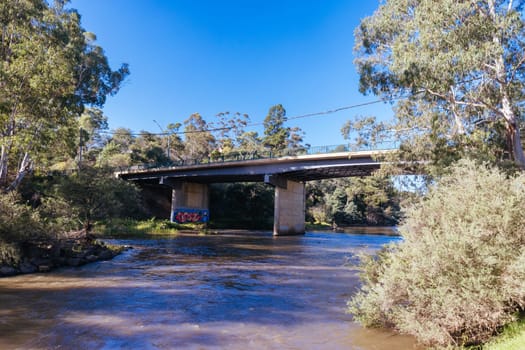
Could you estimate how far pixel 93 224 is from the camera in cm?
1941

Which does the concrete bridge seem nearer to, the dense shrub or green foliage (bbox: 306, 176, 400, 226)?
green foliage (bbox: 306, 176, 400, 226)

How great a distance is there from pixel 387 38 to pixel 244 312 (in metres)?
16.8

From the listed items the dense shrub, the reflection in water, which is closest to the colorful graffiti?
the reflection in water

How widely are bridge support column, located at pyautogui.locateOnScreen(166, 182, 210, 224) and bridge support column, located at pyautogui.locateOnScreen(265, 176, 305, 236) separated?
48.8 feet

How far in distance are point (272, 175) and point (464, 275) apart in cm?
3734

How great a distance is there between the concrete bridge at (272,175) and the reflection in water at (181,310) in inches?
893

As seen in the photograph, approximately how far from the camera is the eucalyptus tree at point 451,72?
13.0m

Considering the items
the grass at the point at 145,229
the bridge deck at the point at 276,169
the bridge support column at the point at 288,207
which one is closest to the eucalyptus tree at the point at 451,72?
the bridge deck at the point at 276,169

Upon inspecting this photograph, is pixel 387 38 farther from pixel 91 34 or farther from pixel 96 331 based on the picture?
pixel 91 34

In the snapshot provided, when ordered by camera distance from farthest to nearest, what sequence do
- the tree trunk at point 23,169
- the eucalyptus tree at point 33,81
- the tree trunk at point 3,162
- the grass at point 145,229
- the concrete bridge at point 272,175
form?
the concrete bridge at point 272,175 → the grass at point 145,229 → the tree trunk at point 23,169 → the tree trunk at point 3,162 → the eucalyptus tree at point 33,81

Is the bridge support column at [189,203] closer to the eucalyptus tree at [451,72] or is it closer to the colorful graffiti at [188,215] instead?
the colorful graffiti at [188,215]

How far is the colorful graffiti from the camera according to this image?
50.5 m

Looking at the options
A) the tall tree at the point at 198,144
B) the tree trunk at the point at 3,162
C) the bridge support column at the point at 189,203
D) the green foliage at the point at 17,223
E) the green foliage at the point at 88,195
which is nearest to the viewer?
the green foliage at the point at 17,223

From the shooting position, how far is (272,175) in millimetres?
42781
